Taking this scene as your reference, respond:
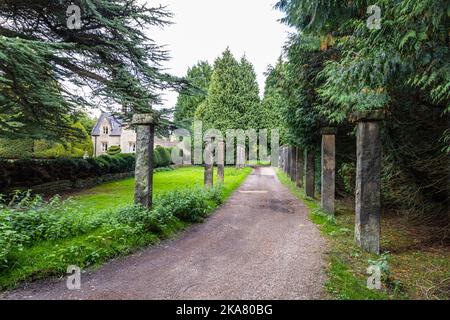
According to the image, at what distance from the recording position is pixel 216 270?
4.04 m

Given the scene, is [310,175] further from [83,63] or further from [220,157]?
[83,63]

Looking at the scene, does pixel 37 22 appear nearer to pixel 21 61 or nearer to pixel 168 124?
pixel 21 61

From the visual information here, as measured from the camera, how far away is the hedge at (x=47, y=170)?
34.6 ft

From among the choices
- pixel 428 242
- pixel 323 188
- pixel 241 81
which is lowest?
pixel 428 242

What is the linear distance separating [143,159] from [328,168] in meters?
5.20

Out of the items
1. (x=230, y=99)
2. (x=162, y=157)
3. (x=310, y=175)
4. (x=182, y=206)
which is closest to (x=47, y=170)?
(x=182, y=206)

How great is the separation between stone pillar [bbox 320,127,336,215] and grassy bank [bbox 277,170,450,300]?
144 centimetres

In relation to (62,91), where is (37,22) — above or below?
above

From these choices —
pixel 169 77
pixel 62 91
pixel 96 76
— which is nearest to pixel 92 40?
pixel 96 76

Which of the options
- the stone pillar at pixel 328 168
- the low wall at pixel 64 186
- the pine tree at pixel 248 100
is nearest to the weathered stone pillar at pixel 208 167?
the stone pillar at pixel 328 168

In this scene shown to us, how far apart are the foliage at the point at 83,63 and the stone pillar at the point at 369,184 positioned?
28.8 feet

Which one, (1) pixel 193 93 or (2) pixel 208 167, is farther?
(1) pixel 193 93

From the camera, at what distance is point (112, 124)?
42.7 meters
